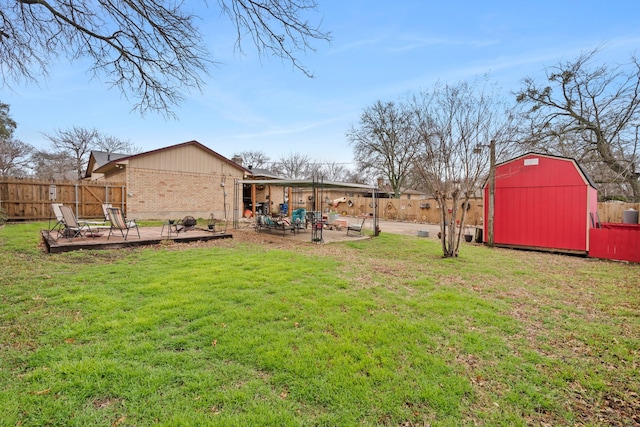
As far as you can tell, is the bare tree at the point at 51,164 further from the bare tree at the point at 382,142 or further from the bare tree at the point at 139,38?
the bare tree at the point at 139,38

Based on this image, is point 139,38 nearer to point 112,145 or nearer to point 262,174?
point 262,174

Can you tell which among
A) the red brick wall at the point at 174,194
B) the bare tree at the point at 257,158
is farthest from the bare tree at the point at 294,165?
the red brick wall at the point at 174,194

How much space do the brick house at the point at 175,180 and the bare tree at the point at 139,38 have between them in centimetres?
935

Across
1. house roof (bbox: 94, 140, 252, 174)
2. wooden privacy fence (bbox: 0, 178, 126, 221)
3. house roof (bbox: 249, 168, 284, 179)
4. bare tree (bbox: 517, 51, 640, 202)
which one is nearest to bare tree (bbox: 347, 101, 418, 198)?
house roof (bbox: 249, 168, 284, 179)

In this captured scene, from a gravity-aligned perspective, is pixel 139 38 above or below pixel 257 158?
below

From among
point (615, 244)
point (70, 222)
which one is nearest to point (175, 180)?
point (70, 222)

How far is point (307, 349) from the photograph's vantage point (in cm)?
285

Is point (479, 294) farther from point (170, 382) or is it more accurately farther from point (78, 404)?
point (78, 404)

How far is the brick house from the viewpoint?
1524 centimetres

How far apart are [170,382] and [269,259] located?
4456 millimetres

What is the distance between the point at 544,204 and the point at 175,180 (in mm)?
16508

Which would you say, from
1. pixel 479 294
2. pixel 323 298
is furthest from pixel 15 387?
pixel 479 294

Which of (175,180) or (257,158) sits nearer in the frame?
(175,180)

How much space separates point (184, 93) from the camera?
5.28 meters
